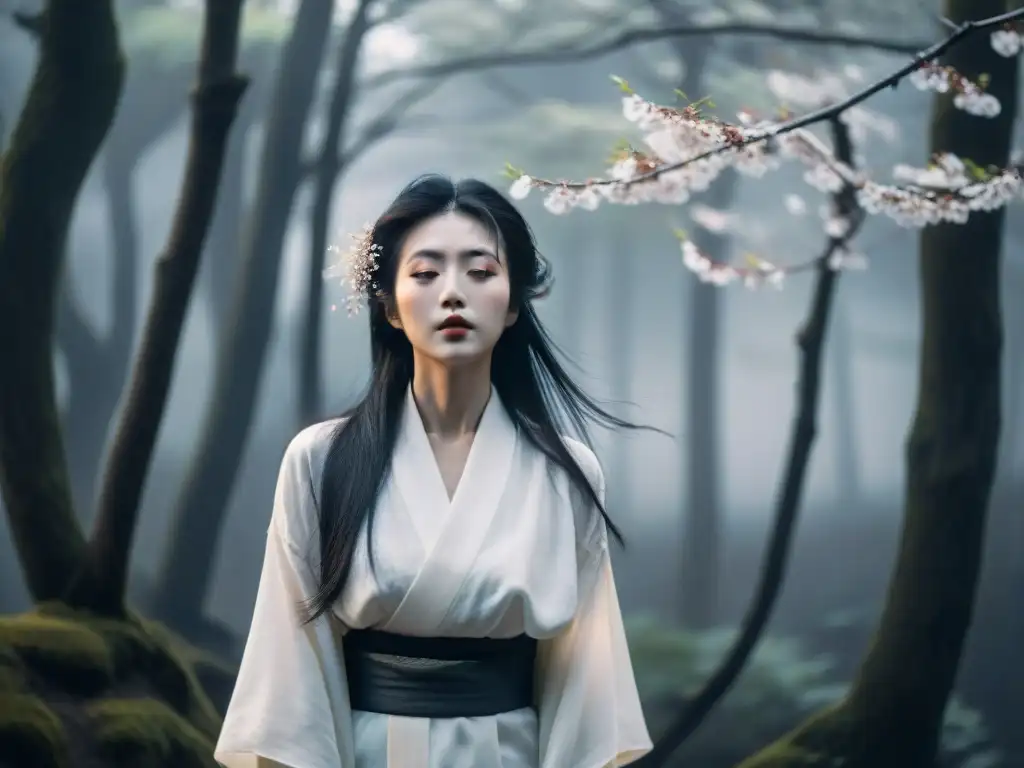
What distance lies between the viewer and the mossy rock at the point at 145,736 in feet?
7.89

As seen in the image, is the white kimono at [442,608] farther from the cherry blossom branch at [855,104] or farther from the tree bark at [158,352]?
the tree bark at [158,352]

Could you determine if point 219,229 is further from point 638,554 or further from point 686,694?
point 686,694

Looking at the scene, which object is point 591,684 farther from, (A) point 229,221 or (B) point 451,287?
(A) point 229,221

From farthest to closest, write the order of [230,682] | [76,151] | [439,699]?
[230,682]
[76,151]
[439,699]

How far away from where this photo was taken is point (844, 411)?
3266mm

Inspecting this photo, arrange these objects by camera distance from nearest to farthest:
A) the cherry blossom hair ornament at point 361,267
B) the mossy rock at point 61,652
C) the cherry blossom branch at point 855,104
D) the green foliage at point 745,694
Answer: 1. the cherry blossom hair ornament at point 361,267
2. the cherry blossom branch at point 855,104
3. the mossy rock at point 61,652
4. the green foliage at point 745,694

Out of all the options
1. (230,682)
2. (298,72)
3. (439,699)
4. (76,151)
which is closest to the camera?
(439,699)

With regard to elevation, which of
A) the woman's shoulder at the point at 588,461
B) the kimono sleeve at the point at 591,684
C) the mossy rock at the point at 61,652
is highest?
the woman's shoulder at the point at 588,461

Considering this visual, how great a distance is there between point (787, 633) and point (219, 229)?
1.87 m

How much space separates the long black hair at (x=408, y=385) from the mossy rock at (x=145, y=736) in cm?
121

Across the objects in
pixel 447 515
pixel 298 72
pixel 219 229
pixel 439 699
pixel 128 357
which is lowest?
pixel 439 699

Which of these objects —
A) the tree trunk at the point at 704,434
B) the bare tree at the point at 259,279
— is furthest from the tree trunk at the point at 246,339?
the tree trunk at the point at 704,434

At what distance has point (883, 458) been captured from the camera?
3.21 m

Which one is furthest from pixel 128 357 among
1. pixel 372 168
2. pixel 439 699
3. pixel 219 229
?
pixel 439 699
